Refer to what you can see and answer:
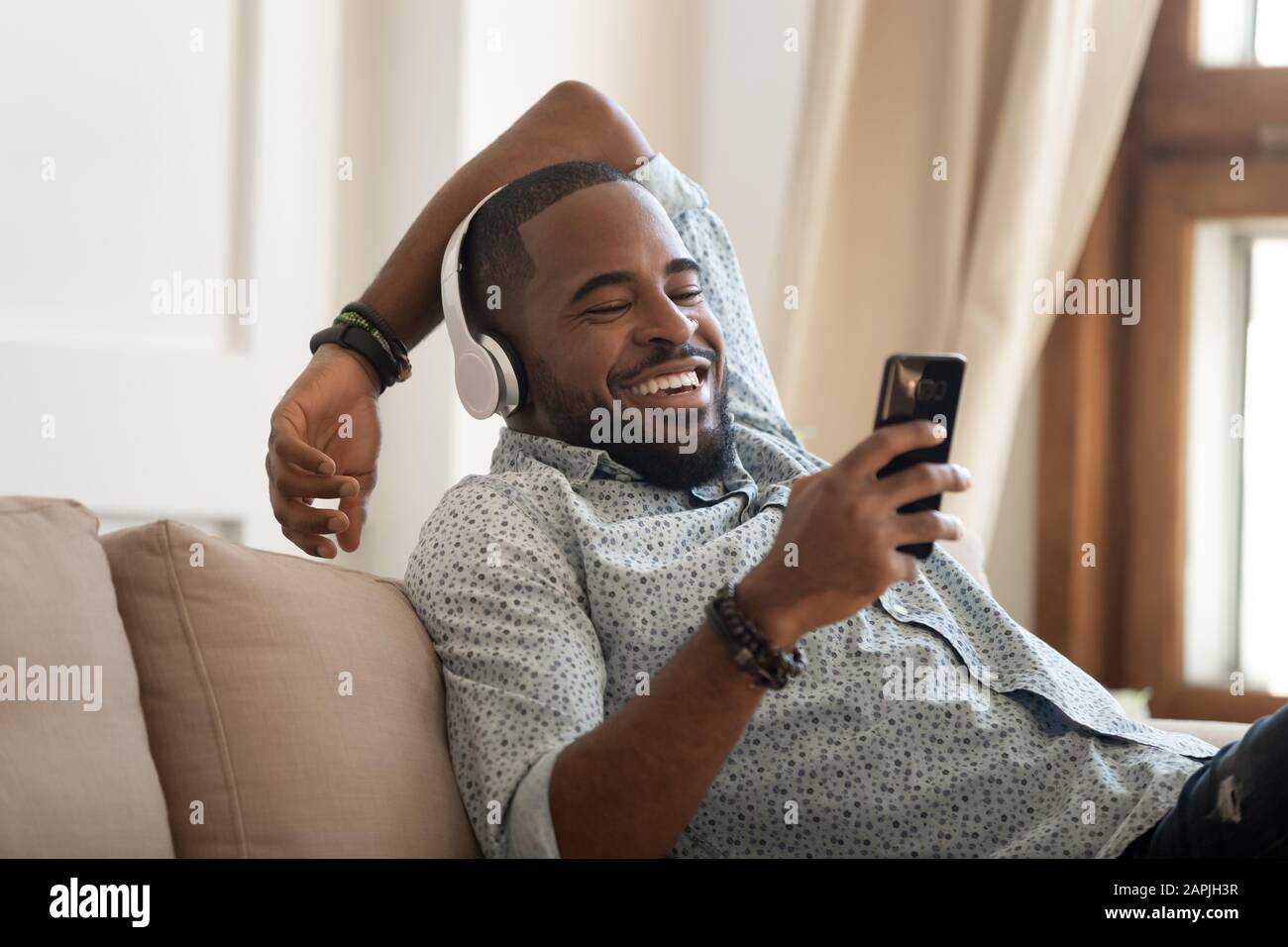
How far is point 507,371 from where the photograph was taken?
50.4 inches

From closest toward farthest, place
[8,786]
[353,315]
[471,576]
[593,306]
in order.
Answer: [8,786] < [471,576] < [593,306] < [353,315]

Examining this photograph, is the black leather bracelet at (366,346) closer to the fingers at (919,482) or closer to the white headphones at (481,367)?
the white headphones at (481,367)

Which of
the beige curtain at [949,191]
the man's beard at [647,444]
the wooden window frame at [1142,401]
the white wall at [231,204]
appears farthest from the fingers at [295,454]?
the wooden window frame at [1142,401]

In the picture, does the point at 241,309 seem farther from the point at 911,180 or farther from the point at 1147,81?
the point at 1147,81

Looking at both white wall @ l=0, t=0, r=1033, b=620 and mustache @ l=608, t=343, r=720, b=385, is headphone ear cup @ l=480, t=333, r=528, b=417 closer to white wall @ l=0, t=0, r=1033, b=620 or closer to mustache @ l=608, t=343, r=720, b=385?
mustache @ l=608, t=343, r=720, b=385

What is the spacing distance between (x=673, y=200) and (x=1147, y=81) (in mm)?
1645

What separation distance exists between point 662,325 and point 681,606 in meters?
0.28

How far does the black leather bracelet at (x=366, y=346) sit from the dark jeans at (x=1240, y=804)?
2.64ft

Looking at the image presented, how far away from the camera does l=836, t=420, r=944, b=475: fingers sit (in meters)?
0.85

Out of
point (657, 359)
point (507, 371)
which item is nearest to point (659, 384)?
Result: point (657, 359)

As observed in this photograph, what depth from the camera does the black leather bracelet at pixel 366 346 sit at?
1.36 meters

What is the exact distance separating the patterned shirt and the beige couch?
65 mm

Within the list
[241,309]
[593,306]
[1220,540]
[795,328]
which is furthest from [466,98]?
[1220,540]
